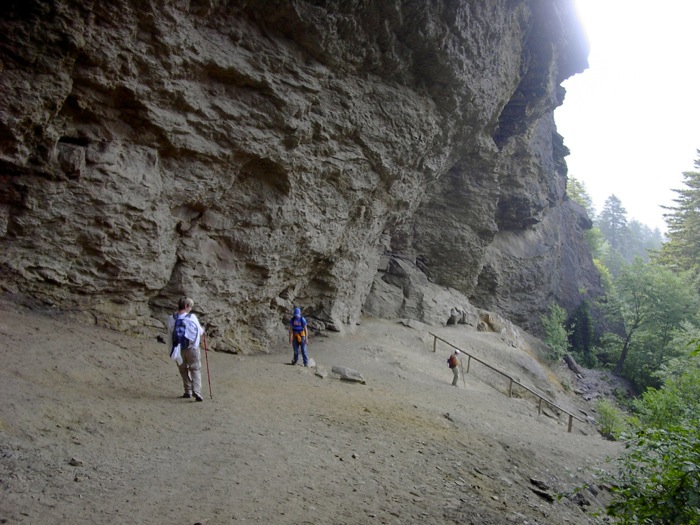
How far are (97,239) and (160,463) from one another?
17.8 feet

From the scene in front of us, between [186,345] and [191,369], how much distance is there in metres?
0.41

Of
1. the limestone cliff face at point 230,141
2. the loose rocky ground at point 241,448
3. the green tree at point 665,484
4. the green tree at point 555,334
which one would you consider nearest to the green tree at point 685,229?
the green tree at point 555,334

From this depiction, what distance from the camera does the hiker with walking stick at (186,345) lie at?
6.54m

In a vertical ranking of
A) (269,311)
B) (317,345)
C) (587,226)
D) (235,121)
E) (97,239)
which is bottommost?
(317,345)

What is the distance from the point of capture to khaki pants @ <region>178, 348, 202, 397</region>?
6.65m

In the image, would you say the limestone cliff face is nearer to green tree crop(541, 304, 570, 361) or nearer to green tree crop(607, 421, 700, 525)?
green tree crop(607, 421, 700, 525)

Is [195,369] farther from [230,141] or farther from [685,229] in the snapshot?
[685,229]

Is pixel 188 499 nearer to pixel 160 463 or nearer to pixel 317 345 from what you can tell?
pixel 160 463

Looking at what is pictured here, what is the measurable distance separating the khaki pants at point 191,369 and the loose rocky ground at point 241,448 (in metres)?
0.22

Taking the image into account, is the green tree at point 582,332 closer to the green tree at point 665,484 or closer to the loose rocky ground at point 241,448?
the loose rocky ground at point 241,448

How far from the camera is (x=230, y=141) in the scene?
10.4 m

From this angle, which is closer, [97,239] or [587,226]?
[97,239]

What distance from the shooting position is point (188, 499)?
4.04 meters

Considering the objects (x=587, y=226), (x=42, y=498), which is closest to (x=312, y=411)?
(x=42, y=498)
